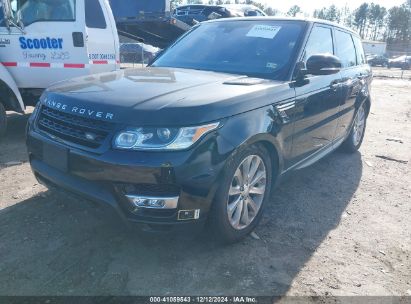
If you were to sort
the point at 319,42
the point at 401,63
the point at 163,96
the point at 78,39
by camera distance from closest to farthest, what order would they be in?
1. the point at 163,96
2. the point at 319,42
3. the point at 78,39
4. the point at 401,63

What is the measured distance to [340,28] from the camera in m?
5.04

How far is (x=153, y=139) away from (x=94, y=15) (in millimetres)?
4153

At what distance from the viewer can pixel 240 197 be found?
10.1 feet

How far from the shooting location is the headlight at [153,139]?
2.50 metres

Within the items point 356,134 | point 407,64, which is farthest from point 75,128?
point 407,64

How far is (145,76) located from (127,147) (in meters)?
1.06

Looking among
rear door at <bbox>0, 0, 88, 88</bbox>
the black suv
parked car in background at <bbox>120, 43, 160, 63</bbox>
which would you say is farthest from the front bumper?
parked car in background at <bbox>120, 43, 160, 63</bbox>

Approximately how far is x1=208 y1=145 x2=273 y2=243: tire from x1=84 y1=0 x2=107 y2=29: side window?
393cm

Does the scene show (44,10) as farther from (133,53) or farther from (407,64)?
(407,64)

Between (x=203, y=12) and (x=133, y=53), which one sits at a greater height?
(x=203, y=12)

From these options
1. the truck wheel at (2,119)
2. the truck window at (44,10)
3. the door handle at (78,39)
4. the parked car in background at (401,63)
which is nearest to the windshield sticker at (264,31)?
the door handle at (78,39)

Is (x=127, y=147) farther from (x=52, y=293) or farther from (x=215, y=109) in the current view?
(x=52, y=293)

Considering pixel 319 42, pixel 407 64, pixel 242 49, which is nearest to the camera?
pixel 242 49

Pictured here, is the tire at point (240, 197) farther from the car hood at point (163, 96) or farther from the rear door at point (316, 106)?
the rear door at point (316, 106)
